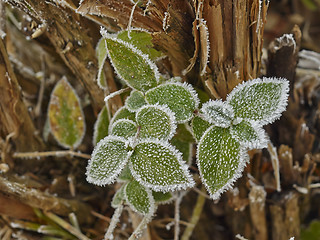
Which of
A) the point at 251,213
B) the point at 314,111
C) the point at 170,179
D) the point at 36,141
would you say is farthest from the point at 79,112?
the point at 314,111

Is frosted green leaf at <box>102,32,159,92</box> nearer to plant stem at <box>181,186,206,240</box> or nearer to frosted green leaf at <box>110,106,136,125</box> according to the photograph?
frosted green leaf at <box>110,106,136,125</box>

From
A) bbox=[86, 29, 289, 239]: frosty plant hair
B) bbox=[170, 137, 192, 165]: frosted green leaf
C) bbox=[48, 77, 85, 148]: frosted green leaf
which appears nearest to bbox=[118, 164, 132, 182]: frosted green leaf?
bbox=[86, 29, 289, 239]: frosty plant hair

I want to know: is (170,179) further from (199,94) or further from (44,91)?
(44,91)

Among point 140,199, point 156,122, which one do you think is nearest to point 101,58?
point 156,122

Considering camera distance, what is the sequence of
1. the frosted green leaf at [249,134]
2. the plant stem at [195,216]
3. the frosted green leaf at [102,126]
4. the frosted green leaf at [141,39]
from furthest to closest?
the plant stem at [195,216] < the frosted green leaf at [102,126] < the frosted green leaf at [141,39] < the frosted green leaf at [249,134]

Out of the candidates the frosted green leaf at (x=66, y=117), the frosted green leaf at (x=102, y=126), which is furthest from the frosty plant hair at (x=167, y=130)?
the frosted green leaf at (x=66, y=117)

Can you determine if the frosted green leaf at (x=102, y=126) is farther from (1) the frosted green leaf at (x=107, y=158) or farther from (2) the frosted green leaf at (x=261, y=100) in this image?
(2) the frosted green leaf at (x=261, y=100)

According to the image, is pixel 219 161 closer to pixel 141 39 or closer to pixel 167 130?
pixel 167 130
